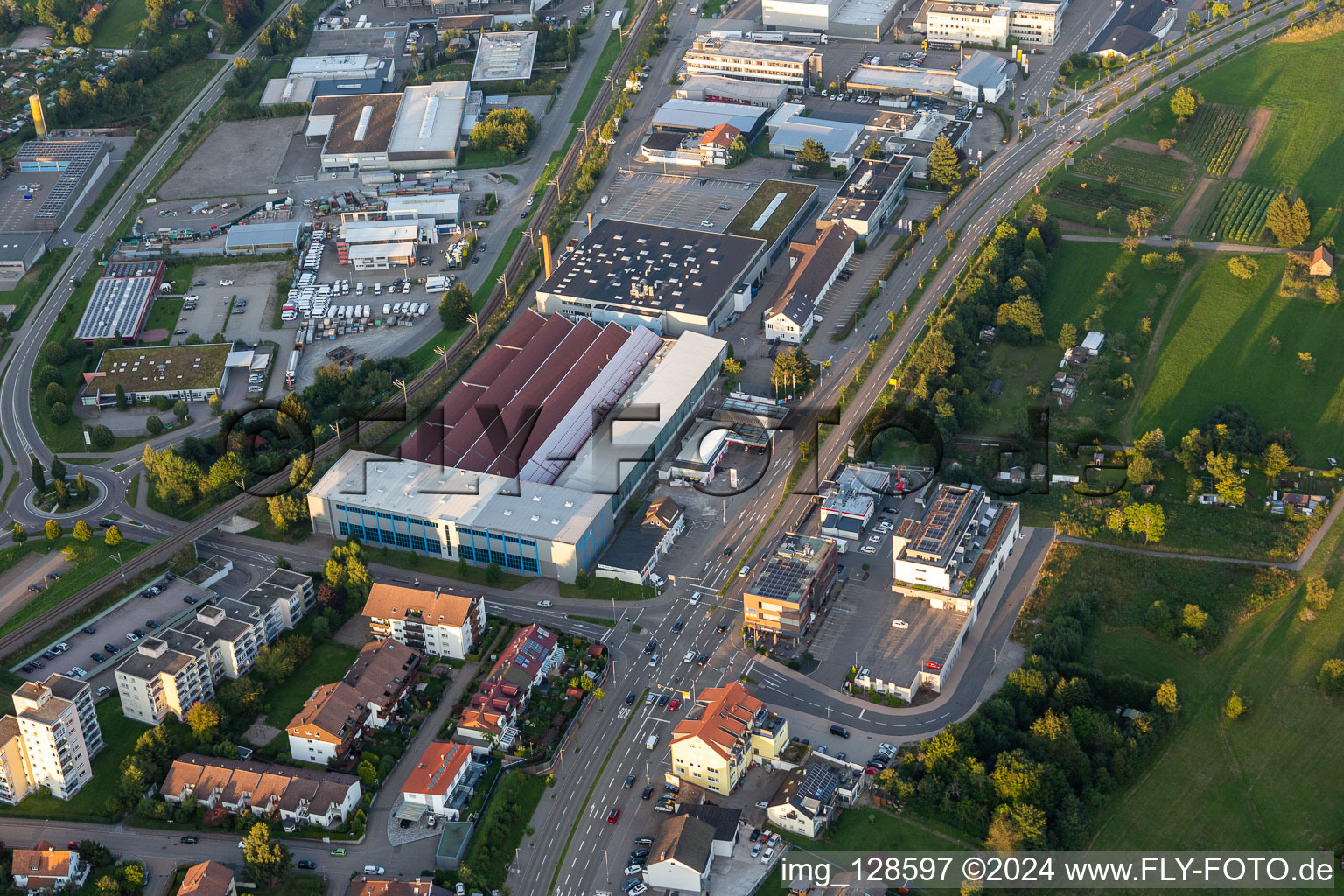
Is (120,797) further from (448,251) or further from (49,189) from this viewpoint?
(49,189)

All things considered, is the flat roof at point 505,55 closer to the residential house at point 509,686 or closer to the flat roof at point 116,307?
the flat roof at point 116,307

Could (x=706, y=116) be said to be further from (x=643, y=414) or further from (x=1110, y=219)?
(x=643, y=414)

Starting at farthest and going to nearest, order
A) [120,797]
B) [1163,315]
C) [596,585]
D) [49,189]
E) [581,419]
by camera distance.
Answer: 1. [49,189]
2. [1163,315]
3. [581,419]
4. [596,585]
5. [120,797]

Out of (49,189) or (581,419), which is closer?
(581,419)

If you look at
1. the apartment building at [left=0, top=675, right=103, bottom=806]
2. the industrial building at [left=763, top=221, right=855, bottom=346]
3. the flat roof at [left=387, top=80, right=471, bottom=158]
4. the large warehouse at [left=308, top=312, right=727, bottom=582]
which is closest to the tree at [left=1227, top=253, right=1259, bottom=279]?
the industrial building at [left=763, top=221, right=855, bottom=346]

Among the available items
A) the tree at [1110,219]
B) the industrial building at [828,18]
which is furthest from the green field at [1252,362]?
the industrial building at [828,18]

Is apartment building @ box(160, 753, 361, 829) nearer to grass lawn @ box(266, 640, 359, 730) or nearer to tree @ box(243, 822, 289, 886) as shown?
tree @ box(243, 822, 289, 886)

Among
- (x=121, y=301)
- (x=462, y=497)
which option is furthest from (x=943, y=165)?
(x=121, y=301)

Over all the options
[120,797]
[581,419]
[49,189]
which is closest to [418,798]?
[120,797]
